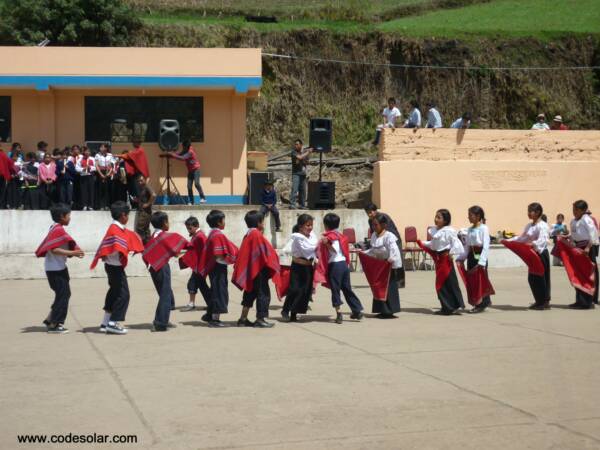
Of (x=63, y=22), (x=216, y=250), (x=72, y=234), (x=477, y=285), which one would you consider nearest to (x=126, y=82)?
(x=72, y=234)

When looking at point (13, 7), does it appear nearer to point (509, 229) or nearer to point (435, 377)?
point (509, 229)

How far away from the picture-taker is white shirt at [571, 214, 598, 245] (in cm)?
1392

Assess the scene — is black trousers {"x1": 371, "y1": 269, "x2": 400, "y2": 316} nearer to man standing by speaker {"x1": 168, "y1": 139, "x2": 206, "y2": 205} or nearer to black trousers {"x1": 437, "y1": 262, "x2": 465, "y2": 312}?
black trousers {"x1": 437, "y1": 262, "x2": 465, "y2": 312}

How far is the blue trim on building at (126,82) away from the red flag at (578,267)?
35.9ft

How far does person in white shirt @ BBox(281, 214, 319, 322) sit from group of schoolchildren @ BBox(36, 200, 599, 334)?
1 cm

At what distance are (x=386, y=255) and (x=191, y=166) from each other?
10751 mm

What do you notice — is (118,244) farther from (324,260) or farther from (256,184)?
(256,184)

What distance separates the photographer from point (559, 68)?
4134 centimetres

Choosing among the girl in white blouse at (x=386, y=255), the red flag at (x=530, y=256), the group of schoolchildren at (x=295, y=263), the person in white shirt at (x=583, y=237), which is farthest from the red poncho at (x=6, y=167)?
the person in white shirt at (x=583, y=237)

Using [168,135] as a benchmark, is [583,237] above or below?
below

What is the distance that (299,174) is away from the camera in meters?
22.6

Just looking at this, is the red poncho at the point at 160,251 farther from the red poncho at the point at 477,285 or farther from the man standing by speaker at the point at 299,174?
the man standing by speaker at the point at 299,174

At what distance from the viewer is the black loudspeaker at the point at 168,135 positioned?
22.7m

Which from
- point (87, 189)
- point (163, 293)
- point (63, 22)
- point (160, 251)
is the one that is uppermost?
point (63, 22)
